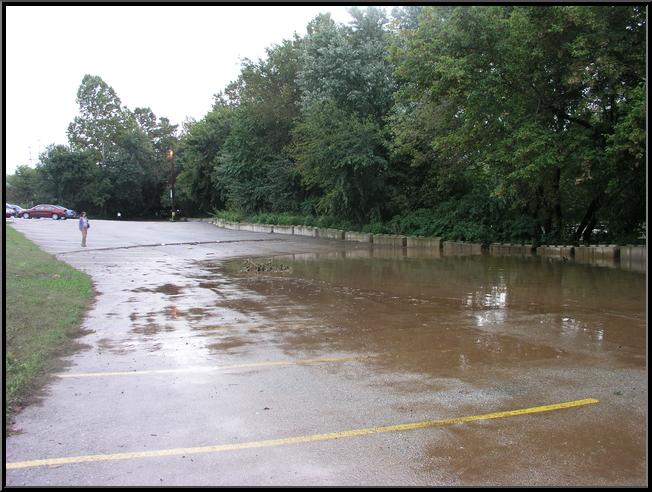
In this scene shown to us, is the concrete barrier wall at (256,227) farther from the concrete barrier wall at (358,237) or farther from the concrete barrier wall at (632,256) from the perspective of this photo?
the concrete barrier wall at (632,256)

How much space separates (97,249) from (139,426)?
22018 millimetres

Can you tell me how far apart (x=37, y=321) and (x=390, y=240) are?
2220cm

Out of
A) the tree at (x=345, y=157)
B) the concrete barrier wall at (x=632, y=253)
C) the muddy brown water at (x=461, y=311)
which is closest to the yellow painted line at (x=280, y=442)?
the muddy brown water at (x=461, y=311)

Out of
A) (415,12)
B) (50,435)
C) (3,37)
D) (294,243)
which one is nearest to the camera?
(3,37)

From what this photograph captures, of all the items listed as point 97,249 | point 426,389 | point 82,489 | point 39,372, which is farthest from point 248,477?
point 97,249

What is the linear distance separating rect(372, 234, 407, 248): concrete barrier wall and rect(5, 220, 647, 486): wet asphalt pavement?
1576 cm

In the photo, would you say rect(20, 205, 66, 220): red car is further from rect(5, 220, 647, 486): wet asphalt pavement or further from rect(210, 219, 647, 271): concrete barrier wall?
rect(5, 220, 647, 486): wet asphalt pavement

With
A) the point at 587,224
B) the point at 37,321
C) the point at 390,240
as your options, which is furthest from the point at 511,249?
the point at 37,321

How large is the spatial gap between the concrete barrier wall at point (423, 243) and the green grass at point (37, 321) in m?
16.5

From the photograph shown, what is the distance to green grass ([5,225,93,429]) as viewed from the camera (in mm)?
6277

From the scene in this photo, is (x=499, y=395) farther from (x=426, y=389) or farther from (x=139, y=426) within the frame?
(x=139, y=426)

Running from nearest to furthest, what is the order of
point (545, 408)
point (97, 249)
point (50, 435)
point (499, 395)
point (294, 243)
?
point (50, 435)
point (545, 408)
point (499, 395)
point (97, 249)
point (294, 243)

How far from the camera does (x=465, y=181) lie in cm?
2989

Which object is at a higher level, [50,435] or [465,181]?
[465,181]
